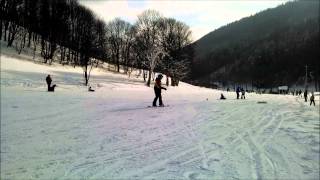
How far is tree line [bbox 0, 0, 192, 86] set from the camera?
74.8m

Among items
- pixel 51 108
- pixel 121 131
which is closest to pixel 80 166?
pixel 121 131

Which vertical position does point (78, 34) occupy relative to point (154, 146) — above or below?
above

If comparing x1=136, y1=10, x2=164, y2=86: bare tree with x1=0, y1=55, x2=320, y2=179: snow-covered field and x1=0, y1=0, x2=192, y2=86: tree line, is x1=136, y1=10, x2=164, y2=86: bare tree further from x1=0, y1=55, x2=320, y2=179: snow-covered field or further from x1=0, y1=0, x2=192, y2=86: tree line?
A: x1=0, y1=55, x2=320, y2=179: snow-covered field

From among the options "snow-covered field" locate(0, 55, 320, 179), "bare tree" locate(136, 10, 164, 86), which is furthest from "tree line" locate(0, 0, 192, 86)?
"snow-covered field" locate(0, 55, 320, 179)

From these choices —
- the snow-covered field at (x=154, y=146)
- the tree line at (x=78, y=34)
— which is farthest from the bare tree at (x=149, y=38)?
the snow-covered field at (x=154, y=146)

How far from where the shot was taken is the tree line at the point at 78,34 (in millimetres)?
74750

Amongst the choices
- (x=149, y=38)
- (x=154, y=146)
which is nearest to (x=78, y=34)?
(x=149, y=38)

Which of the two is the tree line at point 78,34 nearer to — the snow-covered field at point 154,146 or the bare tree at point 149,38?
the bare tree at point 149,38

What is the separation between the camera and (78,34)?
9319 centimetres

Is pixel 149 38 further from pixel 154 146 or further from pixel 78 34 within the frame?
pixel 154 146

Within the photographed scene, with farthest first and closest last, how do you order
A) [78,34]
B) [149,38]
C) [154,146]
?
[78,34] < [149,38] < [154,146]

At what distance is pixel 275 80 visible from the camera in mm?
194000

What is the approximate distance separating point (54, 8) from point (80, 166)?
80156 mm

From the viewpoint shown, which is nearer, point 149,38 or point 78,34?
point 149,38
